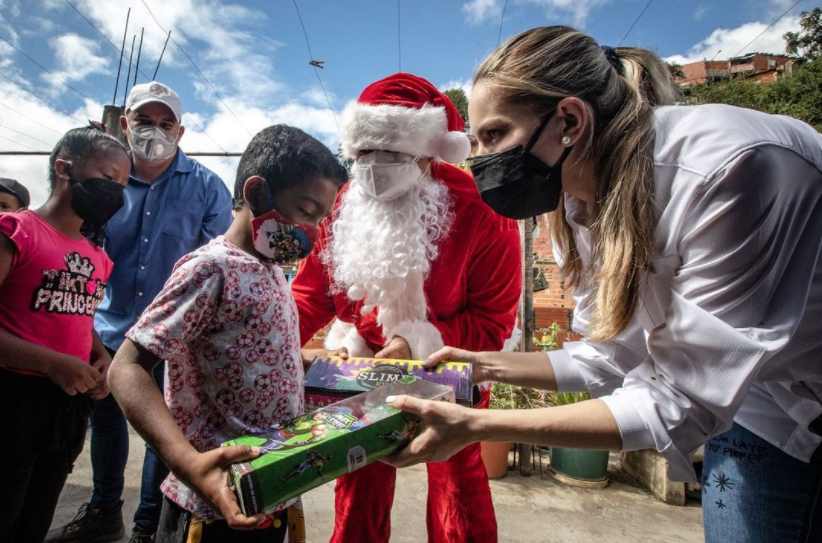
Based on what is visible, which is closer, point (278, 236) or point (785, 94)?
point (278, 236)

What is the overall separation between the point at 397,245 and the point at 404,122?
49 cm

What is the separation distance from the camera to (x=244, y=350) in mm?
1130

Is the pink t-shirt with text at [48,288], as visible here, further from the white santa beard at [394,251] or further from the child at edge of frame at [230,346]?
the white santa beard at [394,251]

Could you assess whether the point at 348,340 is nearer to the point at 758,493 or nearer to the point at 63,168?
the point at 63,168

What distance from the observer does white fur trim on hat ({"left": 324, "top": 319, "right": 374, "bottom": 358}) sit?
1.89 meters

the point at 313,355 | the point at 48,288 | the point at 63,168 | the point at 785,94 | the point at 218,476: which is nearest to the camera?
the point at 218,476

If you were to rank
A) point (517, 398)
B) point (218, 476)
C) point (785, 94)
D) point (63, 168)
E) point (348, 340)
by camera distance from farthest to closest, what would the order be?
1. point (785, 94)
2. point (517, 398)
3. point (348, 340)
4. point (63, 168)
5. point (218, 476)

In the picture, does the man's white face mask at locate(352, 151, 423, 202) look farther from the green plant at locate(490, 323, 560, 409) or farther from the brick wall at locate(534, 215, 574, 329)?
the brick wall at locate(534, 215, 574, 329)

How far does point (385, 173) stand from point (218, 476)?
127 centimetres

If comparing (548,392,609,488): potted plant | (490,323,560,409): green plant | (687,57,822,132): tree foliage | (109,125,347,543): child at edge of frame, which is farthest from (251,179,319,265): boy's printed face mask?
(687,57,822,132): tree foliage

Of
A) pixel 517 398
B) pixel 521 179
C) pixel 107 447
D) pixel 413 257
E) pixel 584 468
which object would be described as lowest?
pixel 584 468

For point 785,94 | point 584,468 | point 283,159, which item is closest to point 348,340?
point 283,159

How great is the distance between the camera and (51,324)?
5.33 feet

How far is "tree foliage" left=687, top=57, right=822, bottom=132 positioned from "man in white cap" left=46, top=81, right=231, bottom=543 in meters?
21.8
